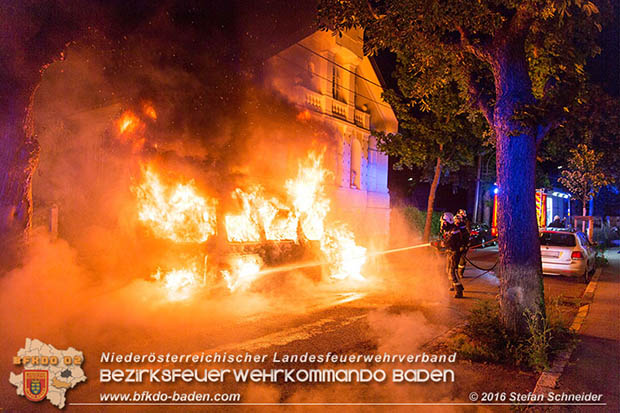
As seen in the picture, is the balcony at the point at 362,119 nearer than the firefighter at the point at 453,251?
No

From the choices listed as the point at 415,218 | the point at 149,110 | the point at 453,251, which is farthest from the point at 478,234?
the point at 149,110

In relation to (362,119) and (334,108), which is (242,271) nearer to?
(334,108)

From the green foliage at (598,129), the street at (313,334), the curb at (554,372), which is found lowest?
the street at (313,334)

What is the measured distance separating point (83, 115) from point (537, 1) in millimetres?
13921

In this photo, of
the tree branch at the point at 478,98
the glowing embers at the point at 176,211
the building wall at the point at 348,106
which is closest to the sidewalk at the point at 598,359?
the tree branch at the point at 478,98

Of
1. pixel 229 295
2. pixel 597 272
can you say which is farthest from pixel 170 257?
pixel 597 272

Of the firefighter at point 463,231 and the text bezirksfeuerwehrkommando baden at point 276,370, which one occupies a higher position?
the firefighter at point 463,231

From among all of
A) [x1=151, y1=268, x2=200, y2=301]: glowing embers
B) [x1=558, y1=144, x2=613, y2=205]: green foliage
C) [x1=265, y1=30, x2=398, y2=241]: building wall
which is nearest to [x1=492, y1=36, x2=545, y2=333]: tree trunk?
[x1=151, y1=268, x2=200, y2=301]: glowing embers

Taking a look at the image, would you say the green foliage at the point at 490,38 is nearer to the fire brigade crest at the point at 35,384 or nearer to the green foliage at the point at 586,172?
the fire brigade crest at the point at 35,384

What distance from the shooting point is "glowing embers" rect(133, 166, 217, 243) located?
10.4 metres

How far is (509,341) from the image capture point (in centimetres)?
519

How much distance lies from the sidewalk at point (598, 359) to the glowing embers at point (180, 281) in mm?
6740

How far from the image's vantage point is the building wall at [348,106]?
18.6 metres

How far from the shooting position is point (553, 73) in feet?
23.3
